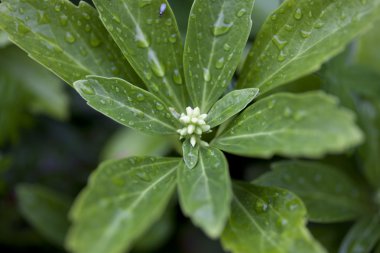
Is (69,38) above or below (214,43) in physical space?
above

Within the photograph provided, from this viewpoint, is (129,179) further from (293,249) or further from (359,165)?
(359,165)

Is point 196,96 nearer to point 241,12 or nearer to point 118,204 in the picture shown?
point 241,12

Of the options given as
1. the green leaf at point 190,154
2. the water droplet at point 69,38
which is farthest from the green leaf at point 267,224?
the water droplet at point 69,38

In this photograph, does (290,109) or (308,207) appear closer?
(290,109)

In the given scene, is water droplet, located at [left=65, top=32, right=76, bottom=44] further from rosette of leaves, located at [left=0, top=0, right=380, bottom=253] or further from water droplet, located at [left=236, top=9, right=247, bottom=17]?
water droplet, located at [left=236, top=9, right=247, bottom=17]

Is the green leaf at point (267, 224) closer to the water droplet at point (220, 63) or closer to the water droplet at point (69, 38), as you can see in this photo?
the water droplet at point (220, 63)

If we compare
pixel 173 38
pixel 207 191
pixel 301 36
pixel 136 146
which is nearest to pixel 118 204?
pixel 207 191

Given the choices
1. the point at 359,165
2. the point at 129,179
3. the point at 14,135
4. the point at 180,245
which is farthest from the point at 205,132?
the point at 14,135

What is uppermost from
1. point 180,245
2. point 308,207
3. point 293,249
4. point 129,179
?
point 129,179
